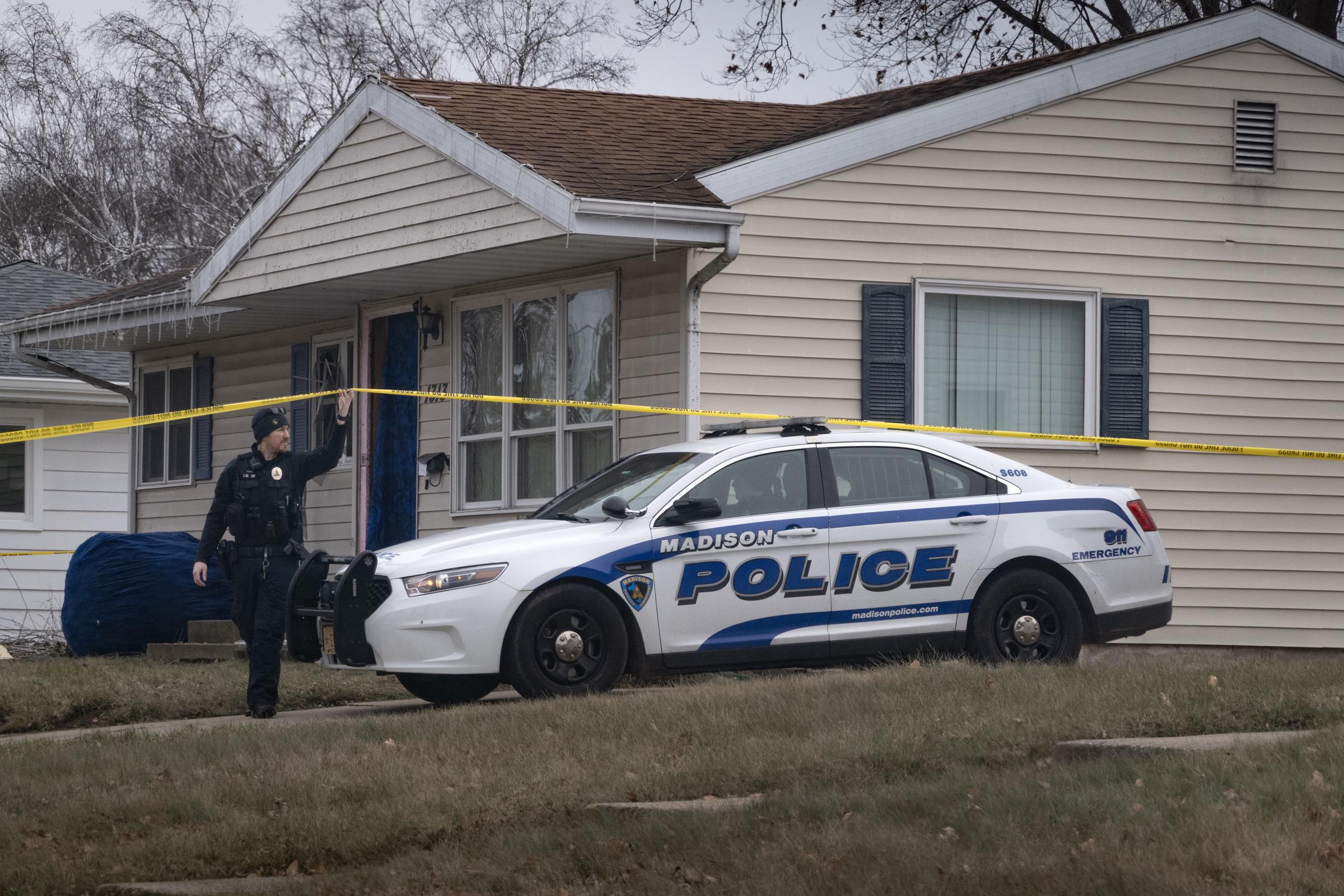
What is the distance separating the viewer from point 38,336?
17344mm

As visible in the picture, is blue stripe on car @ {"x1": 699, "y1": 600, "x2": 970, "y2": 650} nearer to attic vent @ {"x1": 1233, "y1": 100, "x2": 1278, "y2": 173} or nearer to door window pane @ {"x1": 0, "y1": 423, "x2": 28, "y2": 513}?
attic vent @ {"x1": 1233, "y1": 100, "x2": 1278, "y2": 173}

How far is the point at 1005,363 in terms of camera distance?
41.9ft

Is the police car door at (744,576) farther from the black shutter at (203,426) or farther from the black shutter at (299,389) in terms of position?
the black shutter at (203,426)

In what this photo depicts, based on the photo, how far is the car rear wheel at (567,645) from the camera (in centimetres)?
906

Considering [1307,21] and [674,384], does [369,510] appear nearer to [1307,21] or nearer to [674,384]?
[674,384]

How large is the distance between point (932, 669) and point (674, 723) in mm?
1802

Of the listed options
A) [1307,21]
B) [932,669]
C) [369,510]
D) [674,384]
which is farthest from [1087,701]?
[1307,21]

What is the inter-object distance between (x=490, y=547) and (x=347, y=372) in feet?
22.5

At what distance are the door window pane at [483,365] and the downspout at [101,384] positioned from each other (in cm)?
576

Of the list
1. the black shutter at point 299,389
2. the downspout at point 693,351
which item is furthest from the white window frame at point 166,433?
the downspout at point 693,351

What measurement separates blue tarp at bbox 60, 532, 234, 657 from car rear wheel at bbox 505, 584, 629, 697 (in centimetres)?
663

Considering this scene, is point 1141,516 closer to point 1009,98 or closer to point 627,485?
point 627,485

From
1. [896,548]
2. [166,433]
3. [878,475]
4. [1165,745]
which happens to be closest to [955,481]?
[878,475]

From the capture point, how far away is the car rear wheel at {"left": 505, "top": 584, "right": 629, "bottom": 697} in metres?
9.06
